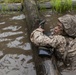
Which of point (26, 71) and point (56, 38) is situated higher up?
point (56, 38)

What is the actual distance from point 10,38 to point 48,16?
1.84 m

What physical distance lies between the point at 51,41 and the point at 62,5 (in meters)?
3.75

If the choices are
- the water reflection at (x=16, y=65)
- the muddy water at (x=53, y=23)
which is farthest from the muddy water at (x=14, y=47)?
the muddy water at (x=53, y=23)

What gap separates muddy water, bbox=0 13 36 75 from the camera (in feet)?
19.8

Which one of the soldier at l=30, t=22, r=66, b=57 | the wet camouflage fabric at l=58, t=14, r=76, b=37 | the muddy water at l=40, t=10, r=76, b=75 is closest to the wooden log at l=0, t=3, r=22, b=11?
the muddy water at l=40, t=10, r=76, b=75

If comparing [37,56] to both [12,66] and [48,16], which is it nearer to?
[12,66]

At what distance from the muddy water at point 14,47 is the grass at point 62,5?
1.13 meters

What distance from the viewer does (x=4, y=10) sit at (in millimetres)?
9078

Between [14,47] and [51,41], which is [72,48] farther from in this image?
[14,47]

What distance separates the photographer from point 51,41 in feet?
18.5

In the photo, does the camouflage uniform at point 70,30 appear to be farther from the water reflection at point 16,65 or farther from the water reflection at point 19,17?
the water reflection at point 19,17

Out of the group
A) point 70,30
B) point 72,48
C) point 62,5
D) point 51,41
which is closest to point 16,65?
point 51,41

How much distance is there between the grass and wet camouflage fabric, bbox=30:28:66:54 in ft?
11.3

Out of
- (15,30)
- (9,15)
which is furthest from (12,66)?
(9,15)
